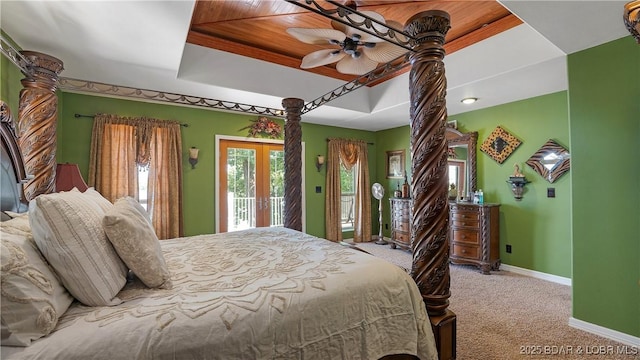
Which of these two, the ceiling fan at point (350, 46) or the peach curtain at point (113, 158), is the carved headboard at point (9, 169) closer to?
the ceiling fan at point (350, 46)

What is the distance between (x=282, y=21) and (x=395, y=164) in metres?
3.80

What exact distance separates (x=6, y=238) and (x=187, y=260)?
864mm

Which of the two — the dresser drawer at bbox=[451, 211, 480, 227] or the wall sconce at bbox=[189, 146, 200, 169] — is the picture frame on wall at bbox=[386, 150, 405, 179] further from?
the wall sconce at bbox=[189, 146, 200, 169]

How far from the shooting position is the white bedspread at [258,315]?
0.90 meters

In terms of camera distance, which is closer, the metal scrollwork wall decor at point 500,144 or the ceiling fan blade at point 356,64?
the ceiling fan blade at point 356,64

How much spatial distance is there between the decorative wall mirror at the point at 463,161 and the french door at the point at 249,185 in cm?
306

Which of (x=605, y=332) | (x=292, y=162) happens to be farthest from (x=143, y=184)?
(x=605, y=332)

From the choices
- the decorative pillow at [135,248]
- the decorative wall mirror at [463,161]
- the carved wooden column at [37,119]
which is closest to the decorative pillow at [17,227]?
the decorative pillow at [135,248]

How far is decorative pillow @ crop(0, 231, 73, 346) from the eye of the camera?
2.66ft

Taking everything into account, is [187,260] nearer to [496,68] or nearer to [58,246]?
[58,246]

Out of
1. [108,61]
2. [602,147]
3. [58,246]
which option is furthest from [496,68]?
[108,61]

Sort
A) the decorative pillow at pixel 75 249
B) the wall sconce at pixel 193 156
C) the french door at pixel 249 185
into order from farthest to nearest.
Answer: the french door at pixel 249 185
the wall sconce at pixel 193 156
the decorative pillow at pixel 75 249

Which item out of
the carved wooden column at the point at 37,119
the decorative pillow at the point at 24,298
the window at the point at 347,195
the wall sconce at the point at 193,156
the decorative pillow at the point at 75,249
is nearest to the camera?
the decorative pillow at the point at 24,298

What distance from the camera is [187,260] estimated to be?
1.70m
